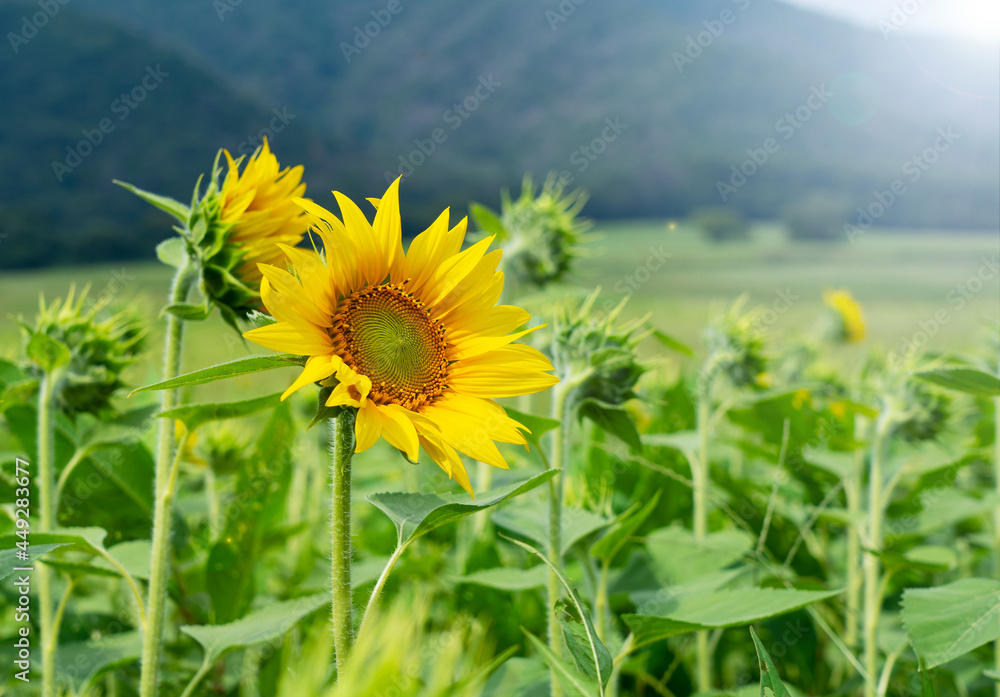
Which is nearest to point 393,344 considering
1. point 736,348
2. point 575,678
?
point 575,678

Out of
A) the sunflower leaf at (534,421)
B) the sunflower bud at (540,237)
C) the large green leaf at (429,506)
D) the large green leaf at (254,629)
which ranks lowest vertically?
the large green leaf at (254,629)

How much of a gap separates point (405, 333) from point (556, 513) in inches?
8.6

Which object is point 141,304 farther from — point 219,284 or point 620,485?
point 620,485

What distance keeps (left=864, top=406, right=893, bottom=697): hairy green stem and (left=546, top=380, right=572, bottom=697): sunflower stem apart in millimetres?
318

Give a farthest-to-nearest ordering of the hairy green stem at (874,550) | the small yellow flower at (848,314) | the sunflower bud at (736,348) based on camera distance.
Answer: the small yellow flower at (848,314)
the sunflower bud at (736,348)
the hairy green stem at (874,550)

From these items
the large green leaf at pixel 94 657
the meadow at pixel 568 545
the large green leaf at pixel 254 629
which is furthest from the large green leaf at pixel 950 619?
the large green leaf at pixel 94 657

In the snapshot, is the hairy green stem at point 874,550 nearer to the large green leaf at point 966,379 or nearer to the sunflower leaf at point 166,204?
the large green leaf at point 966,379

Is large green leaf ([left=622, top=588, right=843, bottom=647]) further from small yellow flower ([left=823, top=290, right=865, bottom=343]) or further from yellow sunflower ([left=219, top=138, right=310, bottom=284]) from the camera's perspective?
small yellow flower ([left=823, top=290, right=865, bottom=343])

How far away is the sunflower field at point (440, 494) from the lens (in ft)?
1.40

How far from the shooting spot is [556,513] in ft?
1.95

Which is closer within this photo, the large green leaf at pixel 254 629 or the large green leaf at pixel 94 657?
the large green leaf at pixel 254 629

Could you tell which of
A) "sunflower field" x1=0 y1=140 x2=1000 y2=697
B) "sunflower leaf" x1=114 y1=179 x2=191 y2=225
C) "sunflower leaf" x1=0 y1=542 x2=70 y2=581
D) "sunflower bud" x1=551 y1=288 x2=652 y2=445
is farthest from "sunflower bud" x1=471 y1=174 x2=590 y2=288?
"sunflower leaf" x1=0 y1=542 x2=70 y2=581

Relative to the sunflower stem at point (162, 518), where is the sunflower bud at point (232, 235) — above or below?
above

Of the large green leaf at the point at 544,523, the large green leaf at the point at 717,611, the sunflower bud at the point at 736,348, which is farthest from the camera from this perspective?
the sunflower bud at the point at 736,348
